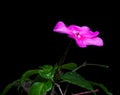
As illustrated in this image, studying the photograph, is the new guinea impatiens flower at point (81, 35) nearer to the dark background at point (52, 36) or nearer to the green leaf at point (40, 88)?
the green leaf at point (40, 88)

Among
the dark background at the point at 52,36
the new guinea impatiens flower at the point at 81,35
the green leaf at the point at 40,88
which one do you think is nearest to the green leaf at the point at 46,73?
the green leaf at the point at 40,88

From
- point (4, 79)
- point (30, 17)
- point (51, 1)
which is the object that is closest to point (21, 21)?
point (30, 17)

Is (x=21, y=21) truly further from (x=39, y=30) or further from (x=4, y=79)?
(x=4, y=79)

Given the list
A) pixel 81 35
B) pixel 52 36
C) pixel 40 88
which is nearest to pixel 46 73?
pixel 40 88

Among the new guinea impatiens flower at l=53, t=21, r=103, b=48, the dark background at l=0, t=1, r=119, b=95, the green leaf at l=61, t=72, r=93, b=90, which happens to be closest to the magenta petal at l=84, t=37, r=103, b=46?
the new guinea impatiens flower at l=53, t=21, r=103, b=48

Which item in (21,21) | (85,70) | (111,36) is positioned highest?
(21,21)

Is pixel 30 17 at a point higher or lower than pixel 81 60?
higher
